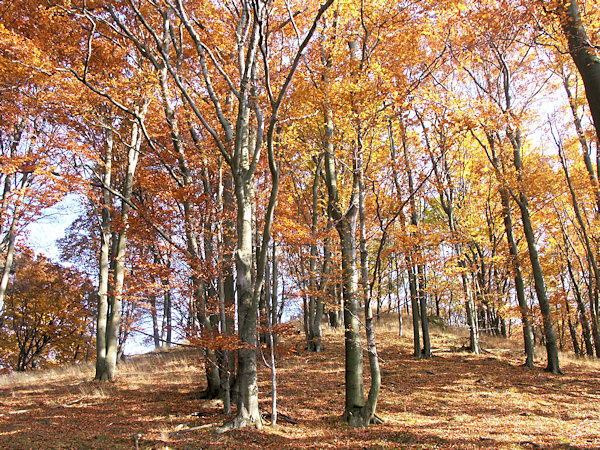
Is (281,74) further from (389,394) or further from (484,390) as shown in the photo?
(484,390)

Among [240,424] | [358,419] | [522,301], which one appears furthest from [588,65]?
[522,301]

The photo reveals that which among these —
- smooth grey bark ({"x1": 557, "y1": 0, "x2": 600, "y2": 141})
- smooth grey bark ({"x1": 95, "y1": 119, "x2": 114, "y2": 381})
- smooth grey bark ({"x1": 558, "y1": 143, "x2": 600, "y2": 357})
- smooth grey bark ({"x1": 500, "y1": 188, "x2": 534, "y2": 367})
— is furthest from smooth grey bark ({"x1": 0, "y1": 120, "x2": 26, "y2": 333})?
smooth grey bark ({"x1": 558, "y1": 143, "x2": 600, "y2": 357})

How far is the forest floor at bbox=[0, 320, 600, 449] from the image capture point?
5.94 meters

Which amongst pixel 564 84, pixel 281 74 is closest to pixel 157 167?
pixel 281 74

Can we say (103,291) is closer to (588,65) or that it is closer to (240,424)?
(240,424)

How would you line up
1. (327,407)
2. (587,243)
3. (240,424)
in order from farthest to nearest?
(587,243) < (327,407) < (240,424)

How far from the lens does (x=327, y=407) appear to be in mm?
8109

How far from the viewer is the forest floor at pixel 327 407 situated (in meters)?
5.94

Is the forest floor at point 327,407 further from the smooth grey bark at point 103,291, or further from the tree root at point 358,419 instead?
the smooth grey bark at point 103,291

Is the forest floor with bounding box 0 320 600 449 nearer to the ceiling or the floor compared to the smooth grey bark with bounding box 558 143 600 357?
nearer to the floor

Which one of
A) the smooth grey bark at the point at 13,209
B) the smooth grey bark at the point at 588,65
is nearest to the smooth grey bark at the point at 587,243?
the smooth grey bark at the point at 588,65

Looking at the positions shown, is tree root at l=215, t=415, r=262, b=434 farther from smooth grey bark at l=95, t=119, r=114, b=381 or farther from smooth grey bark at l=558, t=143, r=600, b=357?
smooth grey bark at l=558, t=143, r=600, b=357

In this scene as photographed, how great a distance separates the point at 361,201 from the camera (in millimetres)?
7402

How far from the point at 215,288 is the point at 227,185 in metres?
2.75
